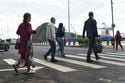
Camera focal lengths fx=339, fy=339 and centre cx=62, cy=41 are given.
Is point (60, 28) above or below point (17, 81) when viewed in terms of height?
above

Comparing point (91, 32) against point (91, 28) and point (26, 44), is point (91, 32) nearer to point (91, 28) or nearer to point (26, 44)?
point (91, 28)

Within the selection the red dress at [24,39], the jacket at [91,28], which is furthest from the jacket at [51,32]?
the red dress at [24,39]

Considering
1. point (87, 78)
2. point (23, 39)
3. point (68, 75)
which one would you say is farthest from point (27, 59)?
point (87, 78)

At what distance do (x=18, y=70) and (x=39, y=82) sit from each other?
2505mm

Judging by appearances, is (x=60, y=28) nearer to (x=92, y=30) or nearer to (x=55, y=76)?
(x=92, y=30)

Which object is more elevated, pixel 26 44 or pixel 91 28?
pixel 91 28

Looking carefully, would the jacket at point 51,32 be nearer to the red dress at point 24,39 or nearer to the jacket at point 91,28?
the jacket at point 91,28

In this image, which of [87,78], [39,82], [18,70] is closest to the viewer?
[39,82]

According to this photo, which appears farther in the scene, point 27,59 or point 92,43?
point 92,43

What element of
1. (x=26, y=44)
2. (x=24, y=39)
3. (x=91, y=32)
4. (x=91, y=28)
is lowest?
(x=26, y=44)

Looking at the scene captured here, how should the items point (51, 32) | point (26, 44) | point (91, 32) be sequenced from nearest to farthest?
point (26, 44)
point (91, 32)
point (51, 32)

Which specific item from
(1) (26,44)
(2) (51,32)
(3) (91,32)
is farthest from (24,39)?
(3) (91,32)

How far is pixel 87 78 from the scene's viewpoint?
8219mm

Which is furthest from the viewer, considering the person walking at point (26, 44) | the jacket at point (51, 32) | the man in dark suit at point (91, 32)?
the jacket at point (51, 32)
